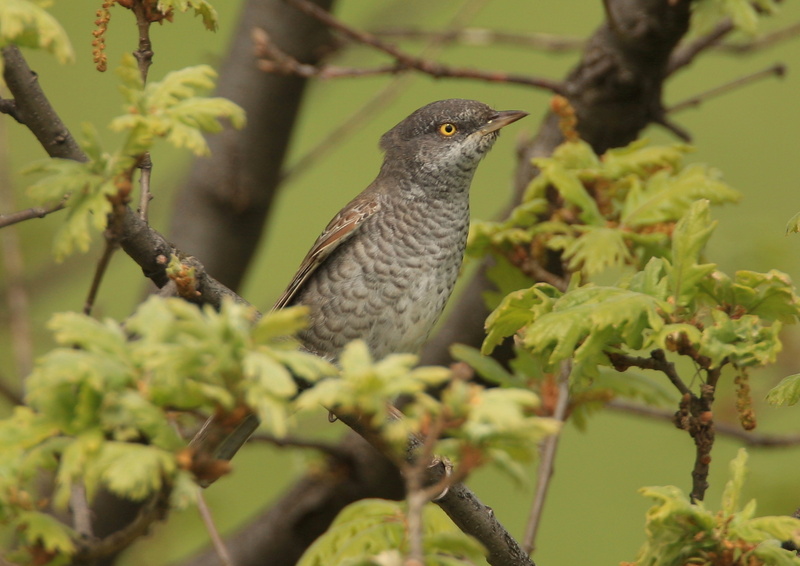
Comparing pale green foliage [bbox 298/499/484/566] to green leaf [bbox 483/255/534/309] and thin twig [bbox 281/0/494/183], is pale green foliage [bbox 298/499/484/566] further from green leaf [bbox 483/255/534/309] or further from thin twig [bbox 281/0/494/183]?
thin twig [bbox 281/0/494/183]

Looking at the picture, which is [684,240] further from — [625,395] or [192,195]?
[192,195]

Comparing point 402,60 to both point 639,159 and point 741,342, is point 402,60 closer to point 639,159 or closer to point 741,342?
point 639,159

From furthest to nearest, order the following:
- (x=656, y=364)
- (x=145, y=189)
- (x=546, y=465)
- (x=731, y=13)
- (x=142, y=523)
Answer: (x=546, y=465) → (x=731, y=13) → (x=656, y=364) → (x=145, y=189) → (x=142, y=523)

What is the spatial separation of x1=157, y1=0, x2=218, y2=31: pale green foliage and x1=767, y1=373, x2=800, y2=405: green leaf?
1.38m

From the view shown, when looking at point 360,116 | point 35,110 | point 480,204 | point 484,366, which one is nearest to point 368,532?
point 484,366

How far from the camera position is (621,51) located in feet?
10.5

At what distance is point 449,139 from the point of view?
326cm

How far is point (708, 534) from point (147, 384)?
116 cm

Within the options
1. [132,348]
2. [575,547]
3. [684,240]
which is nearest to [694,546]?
[684,240]

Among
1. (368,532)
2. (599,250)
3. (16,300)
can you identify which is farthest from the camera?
(16,300)

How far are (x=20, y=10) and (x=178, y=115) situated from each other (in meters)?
0.29

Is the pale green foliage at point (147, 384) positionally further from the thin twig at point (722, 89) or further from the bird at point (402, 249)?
the thin twig at point (722, 89)

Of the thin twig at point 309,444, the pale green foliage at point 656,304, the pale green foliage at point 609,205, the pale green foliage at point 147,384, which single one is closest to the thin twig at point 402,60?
the pale green foliage at point 609,205

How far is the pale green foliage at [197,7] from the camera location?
1.83 metres
